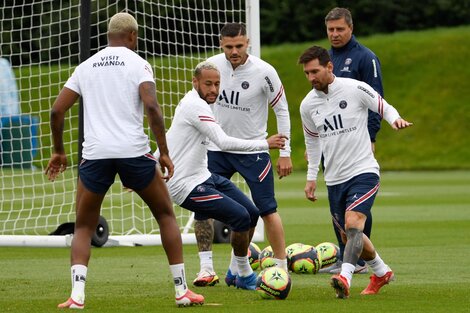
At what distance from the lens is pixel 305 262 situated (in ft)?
38.7

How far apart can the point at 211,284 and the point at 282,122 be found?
1712mm

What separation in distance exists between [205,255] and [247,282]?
59 centimetres

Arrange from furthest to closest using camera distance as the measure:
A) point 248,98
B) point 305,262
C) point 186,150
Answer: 1. point 305,262
2. point 248,98
3. point 186,150

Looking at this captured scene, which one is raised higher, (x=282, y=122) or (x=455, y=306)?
(x=282, y=122)

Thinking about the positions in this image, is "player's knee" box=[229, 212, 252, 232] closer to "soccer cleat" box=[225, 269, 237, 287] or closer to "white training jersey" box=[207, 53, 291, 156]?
"soccer cleat" box=[225, 269, 237, 287]

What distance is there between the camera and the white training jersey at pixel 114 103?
28.1ft

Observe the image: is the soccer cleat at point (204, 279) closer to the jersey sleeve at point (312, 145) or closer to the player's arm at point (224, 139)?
the jersey sleeve at point (312, 145)

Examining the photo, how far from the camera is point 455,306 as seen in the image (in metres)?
8.77

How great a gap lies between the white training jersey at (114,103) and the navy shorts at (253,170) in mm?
2512

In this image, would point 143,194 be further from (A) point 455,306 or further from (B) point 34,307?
(A) point 455,306

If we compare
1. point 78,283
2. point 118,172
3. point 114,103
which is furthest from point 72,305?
point 114,103

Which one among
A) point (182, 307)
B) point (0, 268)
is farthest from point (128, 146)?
point (0, 268)

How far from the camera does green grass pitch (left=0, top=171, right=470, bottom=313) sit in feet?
29.5

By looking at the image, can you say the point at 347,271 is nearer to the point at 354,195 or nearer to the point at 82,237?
the point at 354,195
